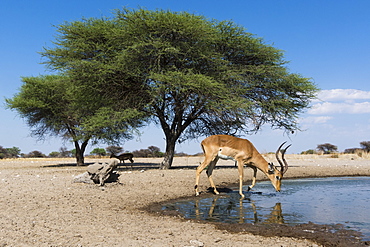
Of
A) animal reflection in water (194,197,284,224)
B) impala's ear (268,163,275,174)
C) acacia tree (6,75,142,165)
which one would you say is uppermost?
acacia tree (6,75,142,165)

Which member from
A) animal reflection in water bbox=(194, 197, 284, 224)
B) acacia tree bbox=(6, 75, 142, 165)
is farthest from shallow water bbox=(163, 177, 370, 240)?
acacia tree bbox=(6, 75, 142, 165)

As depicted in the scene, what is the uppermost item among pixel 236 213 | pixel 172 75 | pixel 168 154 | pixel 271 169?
pixel 172 75

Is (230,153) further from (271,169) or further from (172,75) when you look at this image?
(172,75)

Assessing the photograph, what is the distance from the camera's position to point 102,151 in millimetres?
62312

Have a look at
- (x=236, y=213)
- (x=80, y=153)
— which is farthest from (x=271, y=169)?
(x=80, y=153)

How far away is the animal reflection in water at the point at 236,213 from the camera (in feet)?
29.0

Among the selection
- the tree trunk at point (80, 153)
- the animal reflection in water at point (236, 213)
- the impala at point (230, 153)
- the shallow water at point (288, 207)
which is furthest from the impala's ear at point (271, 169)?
the tree trunk at point (80, 153)

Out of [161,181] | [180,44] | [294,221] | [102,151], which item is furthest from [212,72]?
[102,151]

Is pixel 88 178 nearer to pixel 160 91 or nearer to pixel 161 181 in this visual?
pixel 161 181

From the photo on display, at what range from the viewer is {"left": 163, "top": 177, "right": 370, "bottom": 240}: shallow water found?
8.80 metres

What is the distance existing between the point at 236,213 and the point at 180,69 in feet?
44.3

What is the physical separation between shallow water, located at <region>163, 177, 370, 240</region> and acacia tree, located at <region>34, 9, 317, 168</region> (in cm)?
748

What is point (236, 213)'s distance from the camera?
9.66 m

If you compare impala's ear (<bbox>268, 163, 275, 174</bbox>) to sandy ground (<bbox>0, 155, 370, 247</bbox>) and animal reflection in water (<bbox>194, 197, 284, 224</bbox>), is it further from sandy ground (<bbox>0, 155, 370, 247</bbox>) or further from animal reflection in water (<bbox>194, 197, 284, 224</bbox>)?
sandy ground (<bbox>0, 155, 370, 247</bbox>)
